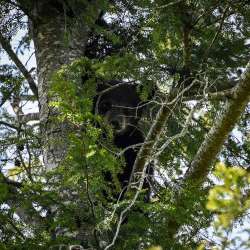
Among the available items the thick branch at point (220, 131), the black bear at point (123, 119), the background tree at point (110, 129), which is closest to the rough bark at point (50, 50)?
the background tree at point (110, 129)

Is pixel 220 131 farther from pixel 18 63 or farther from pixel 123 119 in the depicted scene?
pixel 18 63

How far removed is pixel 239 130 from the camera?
574cm

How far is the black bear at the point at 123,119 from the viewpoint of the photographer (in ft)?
19.0

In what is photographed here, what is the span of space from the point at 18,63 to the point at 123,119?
3.67ft

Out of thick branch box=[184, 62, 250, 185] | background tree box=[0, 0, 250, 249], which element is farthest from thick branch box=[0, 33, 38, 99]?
thick branch box=[184, 62, 250, 185]

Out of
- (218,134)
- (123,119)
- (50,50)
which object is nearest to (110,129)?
(218,134)

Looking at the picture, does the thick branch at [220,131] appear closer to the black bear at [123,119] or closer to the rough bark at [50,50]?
Result: the rough bark at [50,50]

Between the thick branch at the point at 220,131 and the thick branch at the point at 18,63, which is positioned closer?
the thick branch at the point at 220,131

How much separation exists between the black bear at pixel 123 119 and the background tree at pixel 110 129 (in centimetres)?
22

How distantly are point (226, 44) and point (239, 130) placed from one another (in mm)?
920

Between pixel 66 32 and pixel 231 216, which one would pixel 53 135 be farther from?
pixel 231 216

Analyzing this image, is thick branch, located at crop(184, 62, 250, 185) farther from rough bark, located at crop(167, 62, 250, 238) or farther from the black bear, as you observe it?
the black bear

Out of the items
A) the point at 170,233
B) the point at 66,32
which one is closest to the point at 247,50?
the point at 66,32

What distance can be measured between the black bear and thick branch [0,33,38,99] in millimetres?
589
